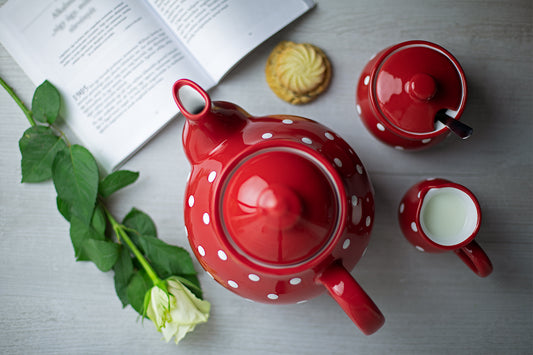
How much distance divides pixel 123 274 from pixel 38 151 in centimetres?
25

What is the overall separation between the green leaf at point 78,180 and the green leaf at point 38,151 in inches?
1.0

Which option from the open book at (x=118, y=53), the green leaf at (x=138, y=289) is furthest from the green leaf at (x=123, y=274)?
the open book at (x=118, y=53)

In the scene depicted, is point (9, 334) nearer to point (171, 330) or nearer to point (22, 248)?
point (22, 248)

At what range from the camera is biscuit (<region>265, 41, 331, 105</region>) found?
0.62m

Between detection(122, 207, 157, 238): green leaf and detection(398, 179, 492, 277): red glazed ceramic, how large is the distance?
41cm

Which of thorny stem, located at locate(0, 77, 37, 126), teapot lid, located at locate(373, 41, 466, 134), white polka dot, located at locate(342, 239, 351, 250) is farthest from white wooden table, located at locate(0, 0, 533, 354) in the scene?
white polka dot, located at locate(342, 239, 351, 250)

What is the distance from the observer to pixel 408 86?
0.51 meters

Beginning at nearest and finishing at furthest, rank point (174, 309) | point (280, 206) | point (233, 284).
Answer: point (280, 206)
point (233, 284)
point (174, 309)

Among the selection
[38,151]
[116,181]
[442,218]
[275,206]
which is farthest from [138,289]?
[442,218]

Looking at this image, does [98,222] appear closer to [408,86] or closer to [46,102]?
[46,102]

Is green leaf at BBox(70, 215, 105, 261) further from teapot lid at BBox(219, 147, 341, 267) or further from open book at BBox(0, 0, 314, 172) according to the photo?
teapot lid at BBox(219, 147, 341, 267)

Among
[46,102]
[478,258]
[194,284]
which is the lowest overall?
[478,258]

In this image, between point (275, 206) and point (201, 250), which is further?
point (201, 250)

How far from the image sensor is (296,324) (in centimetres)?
64
